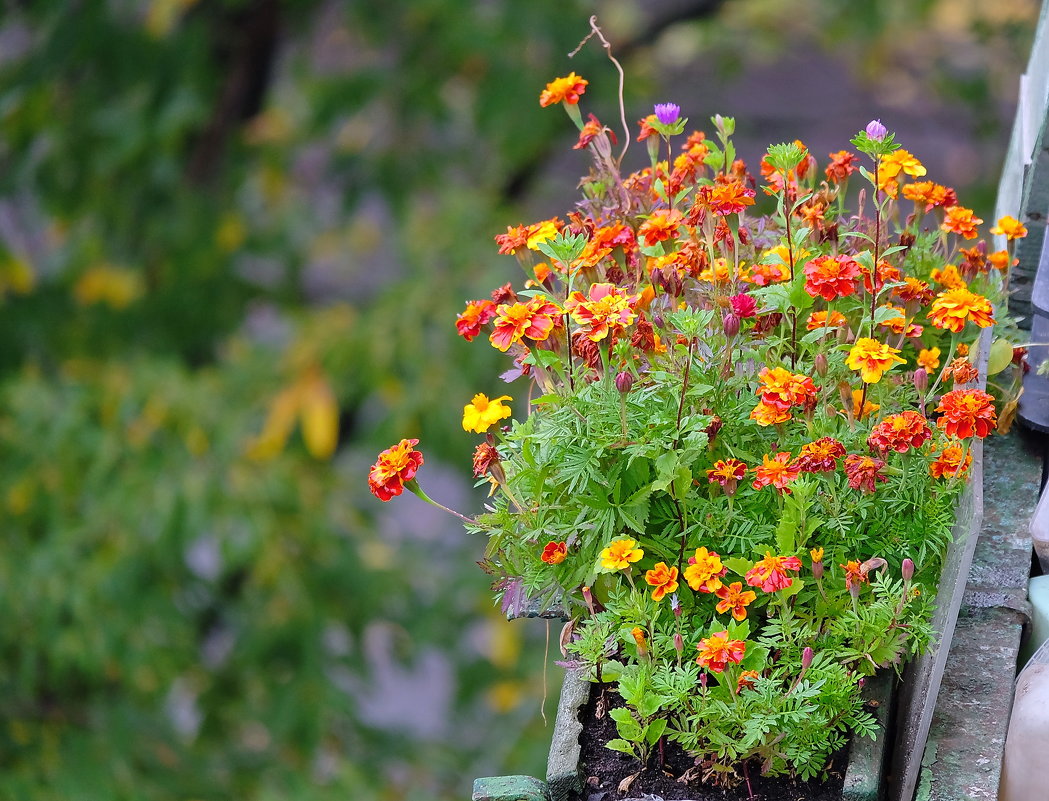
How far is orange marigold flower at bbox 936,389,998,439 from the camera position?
1.06 meters

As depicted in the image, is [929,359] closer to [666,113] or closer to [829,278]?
[829,278]

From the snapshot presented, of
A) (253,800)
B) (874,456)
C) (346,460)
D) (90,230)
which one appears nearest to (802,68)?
(346,460)

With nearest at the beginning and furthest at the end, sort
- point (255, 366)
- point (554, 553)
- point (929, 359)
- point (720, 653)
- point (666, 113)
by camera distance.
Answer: point (720, 653)
point (554, 553)
point (929, 359)
point (666, 113)
point (255, 366)

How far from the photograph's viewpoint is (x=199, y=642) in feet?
11.6

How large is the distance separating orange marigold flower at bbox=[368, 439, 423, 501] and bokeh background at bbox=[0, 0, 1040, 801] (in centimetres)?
191

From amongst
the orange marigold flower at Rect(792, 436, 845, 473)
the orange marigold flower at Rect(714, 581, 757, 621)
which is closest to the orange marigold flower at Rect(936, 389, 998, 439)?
the orange marigold flower at Rect(792, 436, 845, 473)

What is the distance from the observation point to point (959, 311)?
1135 millimetres

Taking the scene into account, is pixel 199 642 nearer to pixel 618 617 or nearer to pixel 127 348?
pixel 127 348

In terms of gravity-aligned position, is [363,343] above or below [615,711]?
above

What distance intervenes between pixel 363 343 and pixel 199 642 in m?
1.07

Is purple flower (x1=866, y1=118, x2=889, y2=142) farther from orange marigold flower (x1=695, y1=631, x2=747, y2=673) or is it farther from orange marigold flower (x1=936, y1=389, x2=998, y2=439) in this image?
orange marigold flower (x1=695, y1=631, x2=747, y2=673)

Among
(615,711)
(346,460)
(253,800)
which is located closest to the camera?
(615,711)

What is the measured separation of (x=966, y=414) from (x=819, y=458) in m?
0.14

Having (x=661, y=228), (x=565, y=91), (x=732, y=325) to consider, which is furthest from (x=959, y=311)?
(x=565, y=91)
